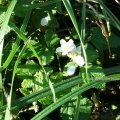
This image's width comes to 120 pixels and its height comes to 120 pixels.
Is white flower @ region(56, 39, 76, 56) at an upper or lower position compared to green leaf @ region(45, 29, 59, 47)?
lower

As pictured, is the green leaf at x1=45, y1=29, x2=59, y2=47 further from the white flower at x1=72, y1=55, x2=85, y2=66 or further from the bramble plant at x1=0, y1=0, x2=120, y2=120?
the white flower at x1=72, y1=55, x2=85, y2=66

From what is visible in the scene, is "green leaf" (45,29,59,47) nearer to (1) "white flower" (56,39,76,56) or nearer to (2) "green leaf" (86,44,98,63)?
(1) "white flower" (56,39,76,56)

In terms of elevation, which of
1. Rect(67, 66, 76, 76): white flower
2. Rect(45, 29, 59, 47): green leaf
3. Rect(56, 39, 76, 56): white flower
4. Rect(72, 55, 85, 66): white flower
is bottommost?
Rect(67, 66, 76, 76): white flower

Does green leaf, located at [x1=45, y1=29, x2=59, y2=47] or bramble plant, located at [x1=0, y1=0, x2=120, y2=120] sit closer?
bramble plant, located at [x1=0, y1=0, x2=120, y2=120]

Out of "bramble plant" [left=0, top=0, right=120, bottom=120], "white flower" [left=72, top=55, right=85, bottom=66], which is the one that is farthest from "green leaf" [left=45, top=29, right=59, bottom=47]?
"white flower" [left=72, top=55, right=85, bottom=66]

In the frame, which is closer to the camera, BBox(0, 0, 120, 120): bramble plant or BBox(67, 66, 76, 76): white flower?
BBox(0, 0, 120, 120): bramble plant

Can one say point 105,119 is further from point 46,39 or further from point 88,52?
point 46,39

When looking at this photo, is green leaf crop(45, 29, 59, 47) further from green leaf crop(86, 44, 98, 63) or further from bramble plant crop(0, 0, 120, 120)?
green leaf crop(86, 44, 98, 63)

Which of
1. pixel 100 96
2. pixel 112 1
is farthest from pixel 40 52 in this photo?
pixel 112 1
